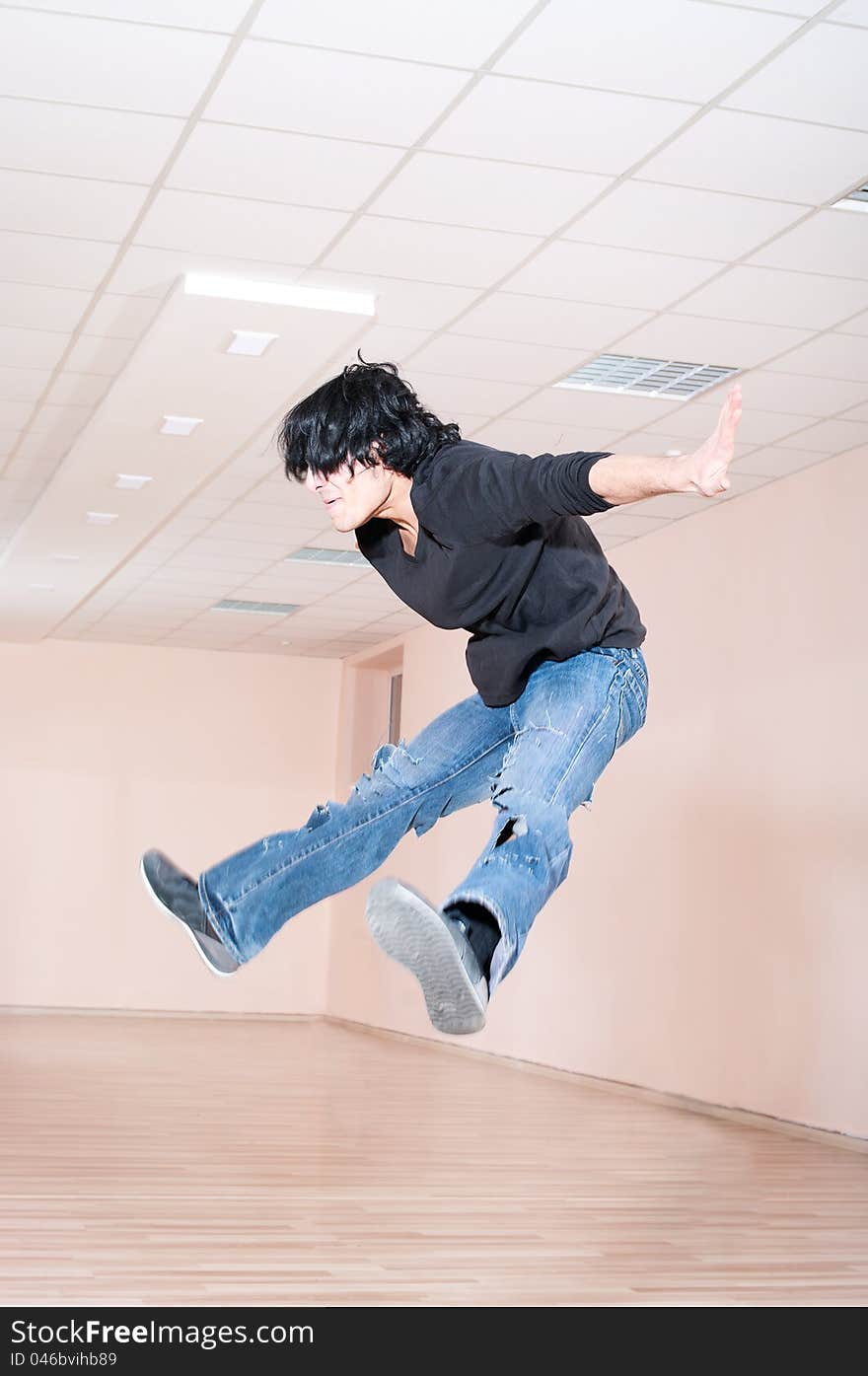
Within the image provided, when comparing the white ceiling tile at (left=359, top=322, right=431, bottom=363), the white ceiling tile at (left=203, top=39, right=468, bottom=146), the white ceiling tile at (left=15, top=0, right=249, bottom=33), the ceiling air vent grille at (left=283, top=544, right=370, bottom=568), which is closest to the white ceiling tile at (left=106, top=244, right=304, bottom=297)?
the white ceiling tile at (left=359, top=322, right=431, bottom=363)

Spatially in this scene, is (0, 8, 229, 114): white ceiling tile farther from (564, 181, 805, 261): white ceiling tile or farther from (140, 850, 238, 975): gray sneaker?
(140, 850, 238, 975): gray sneaker

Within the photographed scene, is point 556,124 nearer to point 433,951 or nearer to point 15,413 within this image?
point 433,951

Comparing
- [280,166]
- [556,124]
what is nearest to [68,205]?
[280,166]

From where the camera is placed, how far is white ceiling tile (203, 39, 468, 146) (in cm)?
399

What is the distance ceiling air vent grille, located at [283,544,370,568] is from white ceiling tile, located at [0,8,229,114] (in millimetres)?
5185

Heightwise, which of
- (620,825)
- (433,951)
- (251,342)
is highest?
(251,342)

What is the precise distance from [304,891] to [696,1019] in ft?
18.1

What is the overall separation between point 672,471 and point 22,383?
17.0 ft

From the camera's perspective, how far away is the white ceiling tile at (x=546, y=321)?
5625mm

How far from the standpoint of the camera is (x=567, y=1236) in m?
4.54

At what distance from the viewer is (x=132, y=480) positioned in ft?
25.3

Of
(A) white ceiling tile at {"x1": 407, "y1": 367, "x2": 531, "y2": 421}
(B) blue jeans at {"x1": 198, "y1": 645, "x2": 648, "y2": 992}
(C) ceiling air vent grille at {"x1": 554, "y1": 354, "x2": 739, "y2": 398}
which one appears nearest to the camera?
(B) blue jeans at {"x1": 198, "y1": 645, "x2": 648, "y2": 992}

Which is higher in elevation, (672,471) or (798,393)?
(798,393)

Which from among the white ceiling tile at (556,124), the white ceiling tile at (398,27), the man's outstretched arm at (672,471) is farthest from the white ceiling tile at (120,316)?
the man's outstretched arm at (672,471)
